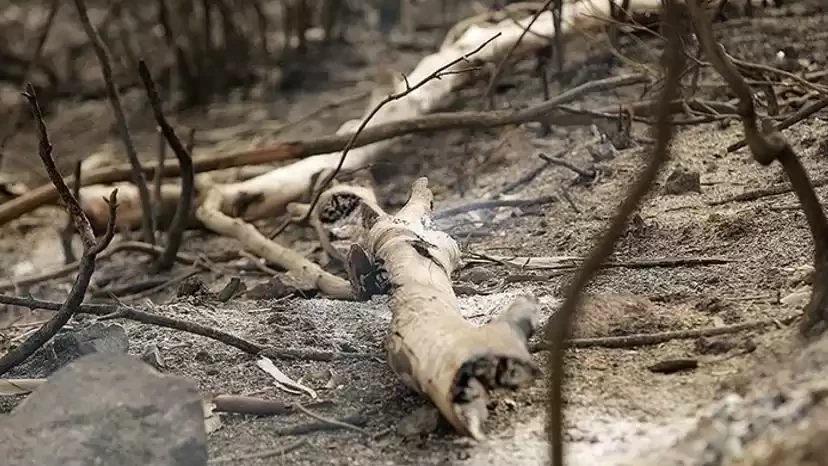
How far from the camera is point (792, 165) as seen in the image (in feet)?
5.43

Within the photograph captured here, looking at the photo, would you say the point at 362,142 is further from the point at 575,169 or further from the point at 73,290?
the point at 73,290

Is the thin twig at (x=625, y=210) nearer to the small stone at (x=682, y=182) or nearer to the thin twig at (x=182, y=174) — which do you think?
the small stone at (x=682, y=182)

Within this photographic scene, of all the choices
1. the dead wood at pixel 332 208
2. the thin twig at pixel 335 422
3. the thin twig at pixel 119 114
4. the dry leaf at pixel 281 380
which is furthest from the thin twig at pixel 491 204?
the thin twig at pixel 335 422

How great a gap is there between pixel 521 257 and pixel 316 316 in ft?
2.01

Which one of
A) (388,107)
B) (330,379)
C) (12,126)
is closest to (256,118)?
(12,126)

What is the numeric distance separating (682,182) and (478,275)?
2.25 feet

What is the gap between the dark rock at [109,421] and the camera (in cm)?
170

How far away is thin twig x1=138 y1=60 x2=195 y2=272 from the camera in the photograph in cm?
322

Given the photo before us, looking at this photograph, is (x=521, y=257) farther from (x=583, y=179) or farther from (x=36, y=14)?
(x=36, y=14)

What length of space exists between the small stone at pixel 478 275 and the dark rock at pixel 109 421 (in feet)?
3.31

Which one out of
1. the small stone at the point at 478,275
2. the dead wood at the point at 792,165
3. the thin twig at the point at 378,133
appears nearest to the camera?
the dead wood at the point at 792,165

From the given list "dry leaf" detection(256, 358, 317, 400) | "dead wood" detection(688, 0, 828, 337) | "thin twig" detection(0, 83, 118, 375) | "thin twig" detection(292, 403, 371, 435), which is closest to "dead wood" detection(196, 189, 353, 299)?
"dry leaf" detection(256, 358, 317, 400)

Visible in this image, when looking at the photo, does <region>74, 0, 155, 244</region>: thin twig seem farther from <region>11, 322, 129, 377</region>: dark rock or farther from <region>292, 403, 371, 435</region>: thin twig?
<region>292, 403, 371, 435</region>: thin twig

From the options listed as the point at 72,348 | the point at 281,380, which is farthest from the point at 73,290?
the point at 281,380
